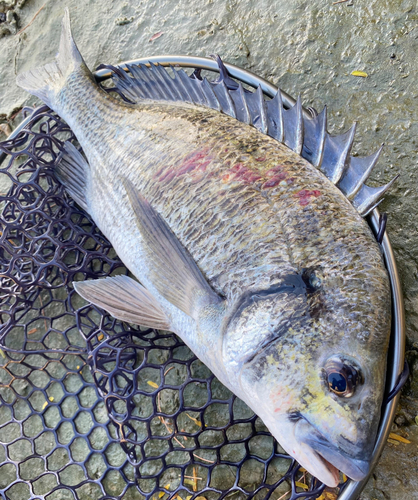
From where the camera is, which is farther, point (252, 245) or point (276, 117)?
point (276, 117)

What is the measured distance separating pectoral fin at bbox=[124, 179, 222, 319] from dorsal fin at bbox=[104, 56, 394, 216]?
1.92 ft

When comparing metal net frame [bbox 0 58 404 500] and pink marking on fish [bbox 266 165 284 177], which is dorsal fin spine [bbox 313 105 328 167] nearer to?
pink marking on fish [bbox 266 165 284 177]

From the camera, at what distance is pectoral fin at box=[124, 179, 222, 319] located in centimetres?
134

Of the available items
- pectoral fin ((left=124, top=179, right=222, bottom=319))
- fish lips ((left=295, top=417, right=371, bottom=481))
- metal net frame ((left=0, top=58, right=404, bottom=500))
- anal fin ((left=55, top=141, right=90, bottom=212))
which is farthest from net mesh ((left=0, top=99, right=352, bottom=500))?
fish lips ((left=295, top=417, right=371, bottom=481))

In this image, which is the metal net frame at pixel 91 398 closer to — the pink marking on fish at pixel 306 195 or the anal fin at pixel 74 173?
the anal fin at pixel 74 173

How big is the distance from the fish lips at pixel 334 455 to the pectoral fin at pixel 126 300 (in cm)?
71

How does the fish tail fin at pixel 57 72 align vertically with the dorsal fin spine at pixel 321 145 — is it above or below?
above

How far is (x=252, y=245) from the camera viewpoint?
128 centimetres

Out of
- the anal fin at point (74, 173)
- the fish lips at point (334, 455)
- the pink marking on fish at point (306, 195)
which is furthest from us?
the anal fin at point (74, 173)

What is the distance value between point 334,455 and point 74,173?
1719 millimetres

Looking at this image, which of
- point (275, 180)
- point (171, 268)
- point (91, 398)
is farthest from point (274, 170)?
point (91, 398)

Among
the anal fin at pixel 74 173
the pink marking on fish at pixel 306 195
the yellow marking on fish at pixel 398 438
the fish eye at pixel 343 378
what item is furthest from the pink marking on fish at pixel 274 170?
the yellow marking on fish at pixel 398 438

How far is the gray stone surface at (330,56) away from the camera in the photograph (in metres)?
1.68

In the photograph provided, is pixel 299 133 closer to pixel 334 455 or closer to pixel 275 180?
pixel 275 180
